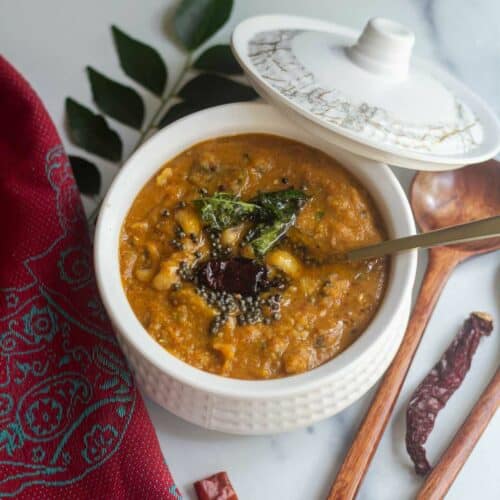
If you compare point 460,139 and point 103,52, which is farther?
point 103,52

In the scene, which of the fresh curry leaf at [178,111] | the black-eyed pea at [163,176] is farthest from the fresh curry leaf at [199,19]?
the black-eyed pea at [163,176]

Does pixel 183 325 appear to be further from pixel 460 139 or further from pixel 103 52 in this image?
A: pixel 103 52

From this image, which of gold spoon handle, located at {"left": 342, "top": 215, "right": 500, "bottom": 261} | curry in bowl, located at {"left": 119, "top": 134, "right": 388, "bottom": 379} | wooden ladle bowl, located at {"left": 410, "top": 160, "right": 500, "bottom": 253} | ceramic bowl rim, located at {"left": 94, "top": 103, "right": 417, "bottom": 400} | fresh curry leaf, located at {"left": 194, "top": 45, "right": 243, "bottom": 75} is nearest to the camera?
gold spoon handle, located at {"left": 342, "top": 215, "right": 500, "bottom": 261}

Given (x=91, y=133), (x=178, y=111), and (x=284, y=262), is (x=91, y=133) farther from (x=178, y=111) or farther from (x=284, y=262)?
(x=284, y=262)

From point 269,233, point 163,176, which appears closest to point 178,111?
point 163,176

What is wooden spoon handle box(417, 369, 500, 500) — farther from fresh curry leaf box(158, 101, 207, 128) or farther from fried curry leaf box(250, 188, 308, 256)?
fresh curry leaf box(158, 101, 207, 128)

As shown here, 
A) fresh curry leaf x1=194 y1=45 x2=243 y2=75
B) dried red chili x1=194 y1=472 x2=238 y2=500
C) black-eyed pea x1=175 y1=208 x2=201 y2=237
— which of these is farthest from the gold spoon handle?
fresh curry leaf x1=194 y1=45 x2=243 y2=75

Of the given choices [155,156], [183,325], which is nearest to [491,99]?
[155,156]
